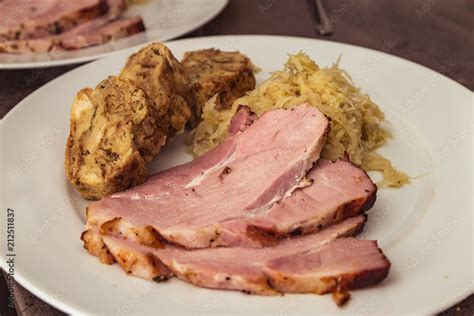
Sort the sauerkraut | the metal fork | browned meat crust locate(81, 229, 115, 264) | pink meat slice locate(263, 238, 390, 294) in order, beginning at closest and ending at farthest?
pink meat slice locate(263, 238, 390, 294), browned meat crust locate(81, 229, 115, 264), the sauerkraut, the metal fork

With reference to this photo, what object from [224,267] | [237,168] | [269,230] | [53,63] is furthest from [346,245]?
[53,63]

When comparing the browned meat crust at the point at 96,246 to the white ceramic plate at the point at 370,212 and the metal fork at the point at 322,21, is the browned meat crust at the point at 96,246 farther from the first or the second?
the metal fork at the point at 322,21

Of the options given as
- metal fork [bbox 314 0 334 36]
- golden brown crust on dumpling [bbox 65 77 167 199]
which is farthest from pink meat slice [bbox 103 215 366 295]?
metal fork [bbox 314 0 334 36]

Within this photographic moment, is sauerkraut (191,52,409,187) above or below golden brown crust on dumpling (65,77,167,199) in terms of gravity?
below

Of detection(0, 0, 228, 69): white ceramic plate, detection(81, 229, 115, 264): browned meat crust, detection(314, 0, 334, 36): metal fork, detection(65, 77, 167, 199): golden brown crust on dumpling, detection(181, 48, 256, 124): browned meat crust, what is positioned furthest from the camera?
detection(314, 0, 334, 36): metal fork

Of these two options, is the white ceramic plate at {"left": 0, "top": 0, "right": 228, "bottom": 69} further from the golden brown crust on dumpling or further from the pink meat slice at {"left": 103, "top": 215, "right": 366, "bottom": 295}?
the pink meat slice at {"left": 103, "top": 215, "right": 366, "bottom": 295}

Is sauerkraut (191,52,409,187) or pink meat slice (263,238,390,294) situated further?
sauerkraut (191,52,409,187)
